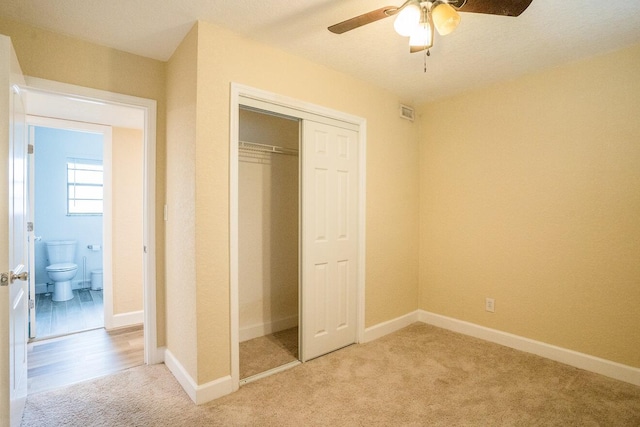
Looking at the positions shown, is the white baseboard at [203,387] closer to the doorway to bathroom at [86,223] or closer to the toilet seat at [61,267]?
the doorway to bathroom at [86,223]

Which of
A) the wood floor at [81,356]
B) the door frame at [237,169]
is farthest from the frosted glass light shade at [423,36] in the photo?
the wood floor at [81,356]

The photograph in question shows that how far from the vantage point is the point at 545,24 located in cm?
201

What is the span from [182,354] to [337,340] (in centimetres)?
132

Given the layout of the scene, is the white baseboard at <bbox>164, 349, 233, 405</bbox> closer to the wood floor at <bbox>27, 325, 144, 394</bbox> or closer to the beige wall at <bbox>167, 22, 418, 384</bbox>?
the beige wall at <bbox>167, 22, 418, 384</bbox>

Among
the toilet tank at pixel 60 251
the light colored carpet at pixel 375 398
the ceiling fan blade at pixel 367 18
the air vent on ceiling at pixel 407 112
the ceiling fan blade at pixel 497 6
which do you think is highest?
the air vent on ceiling at pixel 407 112

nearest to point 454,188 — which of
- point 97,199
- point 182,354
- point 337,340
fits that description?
point 337,340

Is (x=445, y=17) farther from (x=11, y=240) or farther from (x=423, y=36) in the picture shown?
(x=11, y=240)

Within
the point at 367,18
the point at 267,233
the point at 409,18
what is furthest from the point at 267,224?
the point at 409,18

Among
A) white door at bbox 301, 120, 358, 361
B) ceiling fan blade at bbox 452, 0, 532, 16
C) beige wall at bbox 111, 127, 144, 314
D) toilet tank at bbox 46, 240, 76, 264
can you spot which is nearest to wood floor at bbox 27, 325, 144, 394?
beige wall at bbox 111, 127, 144, 314

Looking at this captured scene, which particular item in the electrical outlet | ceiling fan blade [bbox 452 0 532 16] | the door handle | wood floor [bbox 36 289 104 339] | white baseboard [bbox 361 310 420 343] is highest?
ceiling fan blade [bbox 452 0 532 16]

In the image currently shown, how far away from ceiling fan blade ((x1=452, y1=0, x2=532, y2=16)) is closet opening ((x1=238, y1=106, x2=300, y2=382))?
6.19 feet

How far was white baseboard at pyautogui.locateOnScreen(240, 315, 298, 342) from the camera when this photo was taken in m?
3.10

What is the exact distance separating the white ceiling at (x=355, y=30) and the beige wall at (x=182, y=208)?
0.81 feet

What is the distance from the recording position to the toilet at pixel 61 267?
4.41 metres
